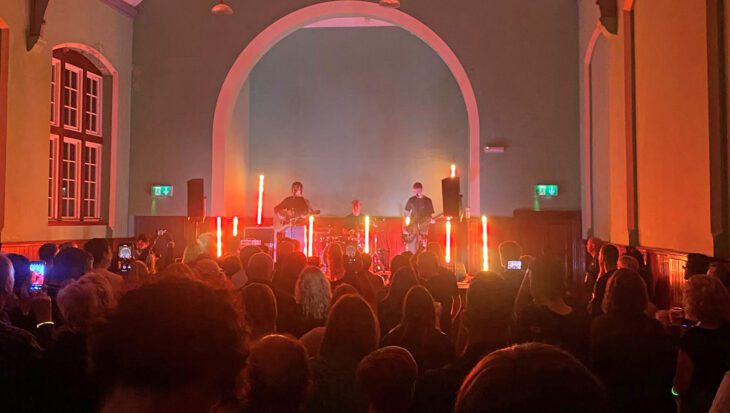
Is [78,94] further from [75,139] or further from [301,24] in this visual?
[301,24]

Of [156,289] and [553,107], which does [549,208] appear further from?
[156,289]

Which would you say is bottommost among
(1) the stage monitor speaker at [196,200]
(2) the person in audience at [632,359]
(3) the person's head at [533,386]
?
(2) the person in audience at [632,359]

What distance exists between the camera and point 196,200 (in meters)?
12.3

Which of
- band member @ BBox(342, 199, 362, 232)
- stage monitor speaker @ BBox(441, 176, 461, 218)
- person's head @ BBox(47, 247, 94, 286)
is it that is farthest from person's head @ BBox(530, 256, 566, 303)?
band member @ BBox(342, 199, 362, 232)

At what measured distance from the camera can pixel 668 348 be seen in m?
3.34

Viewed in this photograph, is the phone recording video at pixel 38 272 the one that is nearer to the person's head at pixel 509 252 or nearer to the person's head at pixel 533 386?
the person's head at pixel 509 252

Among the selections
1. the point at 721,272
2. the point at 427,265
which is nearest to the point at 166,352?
the point at 721,272

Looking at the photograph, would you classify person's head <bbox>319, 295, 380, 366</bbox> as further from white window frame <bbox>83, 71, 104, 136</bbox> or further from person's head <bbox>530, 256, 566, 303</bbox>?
white window frame <bbox>83, 71, 104, 136</bbox>

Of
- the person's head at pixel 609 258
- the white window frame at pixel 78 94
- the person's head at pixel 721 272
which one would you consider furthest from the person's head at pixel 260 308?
the white window frame at pixel 78 94

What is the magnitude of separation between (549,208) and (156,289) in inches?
448

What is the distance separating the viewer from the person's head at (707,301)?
3341 mm

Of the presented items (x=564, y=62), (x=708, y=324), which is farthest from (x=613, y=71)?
(x=708, y=324)

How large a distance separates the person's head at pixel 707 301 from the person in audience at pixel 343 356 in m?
1.51

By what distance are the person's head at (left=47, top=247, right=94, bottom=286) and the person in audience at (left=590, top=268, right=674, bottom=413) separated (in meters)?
3.37
